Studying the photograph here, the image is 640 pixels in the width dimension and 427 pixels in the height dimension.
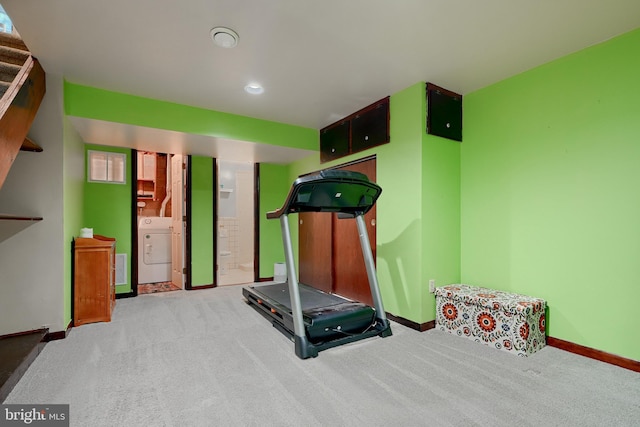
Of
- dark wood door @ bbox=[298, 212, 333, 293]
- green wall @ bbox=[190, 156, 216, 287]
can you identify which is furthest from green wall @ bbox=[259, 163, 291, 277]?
green wall @ bbox=[190, 156, 216, 287]

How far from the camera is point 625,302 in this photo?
2.00 meters

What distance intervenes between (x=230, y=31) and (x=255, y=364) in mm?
2392

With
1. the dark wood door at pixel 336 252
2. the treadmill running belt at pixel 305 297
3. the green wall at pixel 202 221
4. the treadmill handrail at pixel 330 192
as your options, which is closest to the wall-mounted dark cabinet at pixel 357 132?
the dark wood door at pixel 336 252

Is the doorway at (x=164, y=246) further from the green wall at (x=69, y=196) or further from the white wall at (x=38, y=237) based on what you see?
the white wall at (x=38, y=237)

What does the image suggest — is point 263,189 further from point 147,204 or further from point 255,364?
point 255,364

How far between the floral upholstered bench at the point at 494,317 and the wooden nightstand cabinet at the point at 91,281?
3.32 metres

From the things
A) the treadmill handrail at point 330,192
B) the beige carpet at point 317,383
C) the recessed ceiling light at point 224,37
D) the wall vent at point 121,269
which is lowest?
the beige carpet at point 317,383

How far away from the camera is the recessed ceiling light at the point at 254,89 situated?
283 centimetres

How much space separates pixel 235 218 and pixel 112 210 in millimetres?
2232

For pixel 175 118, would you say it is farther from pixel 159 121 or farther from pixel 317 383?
pixel 317 383

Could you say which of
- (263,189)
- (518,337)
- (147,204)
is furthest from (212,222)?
(518,337)

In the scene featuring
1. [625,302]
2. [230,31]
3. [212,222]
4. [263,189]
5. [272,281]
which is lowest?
[272,281]

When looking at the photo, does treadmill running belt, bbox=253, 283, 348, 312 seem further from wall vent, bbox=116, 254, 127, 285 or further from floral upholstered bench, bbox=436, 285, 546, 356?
wall vent, bbox=116, 254, 127, 285

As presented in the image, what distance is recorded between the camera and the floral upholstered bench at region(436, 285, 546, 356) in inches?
85.8
